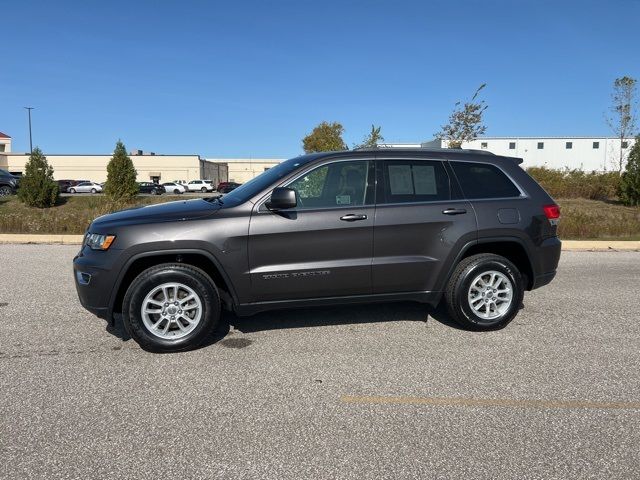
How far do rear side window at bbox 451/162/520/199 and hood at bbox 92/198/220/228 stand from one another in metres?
2.51

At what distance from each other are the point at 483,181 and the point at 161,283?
337 centimetres

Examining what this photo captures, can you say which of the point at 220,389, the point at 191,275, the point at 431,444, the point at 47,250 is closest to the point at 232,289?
the point at 191,275

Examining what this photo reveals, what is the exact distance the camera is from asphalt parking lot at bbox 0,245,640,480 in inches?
108

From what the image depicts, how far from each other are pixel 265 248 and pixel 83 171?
77291 millimetres

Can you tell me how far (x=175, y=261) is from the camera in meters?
4.41

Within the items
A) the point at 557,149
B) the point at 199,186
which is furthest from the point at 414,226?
the point at 557,149

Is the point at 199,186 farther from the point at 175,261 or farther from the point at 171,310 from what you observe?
the point at 171,310

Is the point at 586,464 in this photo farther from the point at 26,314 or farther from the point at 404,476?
the point at 26,314

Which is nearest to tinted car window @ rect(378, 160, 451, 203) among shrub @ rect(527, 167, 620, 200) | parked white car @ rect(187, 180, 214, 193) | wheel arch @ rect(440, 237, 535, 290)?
wheel arch @ rect(440, 237, 535, 290)

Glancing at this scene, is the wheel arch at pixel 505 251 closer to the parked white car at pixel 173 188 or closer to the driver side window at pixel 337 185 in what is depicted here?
the driver side window at pixel 337 185

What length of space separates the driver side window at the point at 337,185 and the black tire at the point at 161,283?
48.2 inches

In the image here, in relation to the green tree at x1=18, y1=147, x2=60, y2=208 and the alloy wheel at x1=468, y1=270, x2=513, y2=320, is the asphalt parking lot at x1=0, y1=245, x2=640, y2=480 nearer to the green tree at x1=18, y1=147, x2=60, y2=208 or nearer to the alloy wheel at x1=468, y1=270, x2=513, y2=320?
the alloy wheel at x1=468, y1=270, x2=513, y2=320

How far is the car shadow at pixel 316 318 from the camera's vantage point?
495cm

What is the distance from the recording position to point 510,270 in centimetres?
493
